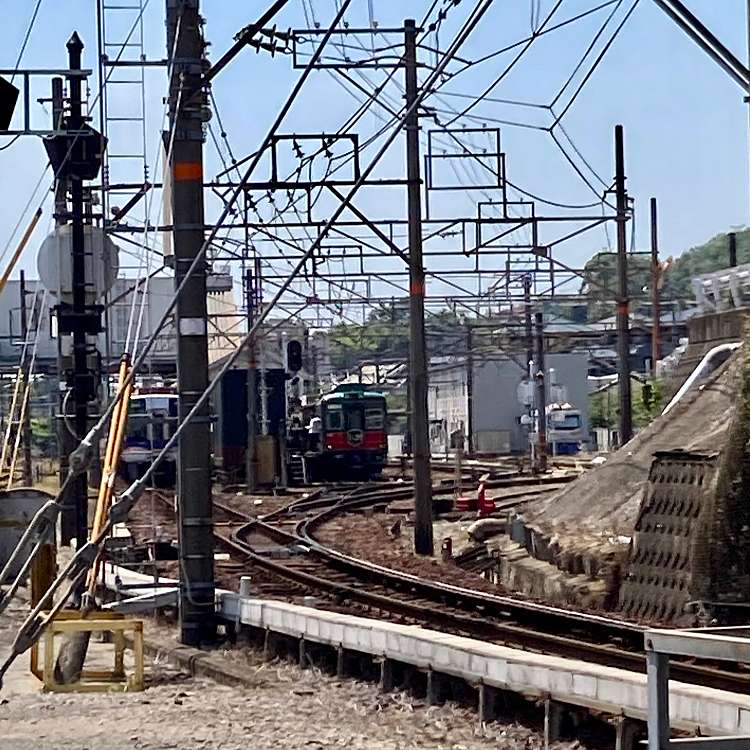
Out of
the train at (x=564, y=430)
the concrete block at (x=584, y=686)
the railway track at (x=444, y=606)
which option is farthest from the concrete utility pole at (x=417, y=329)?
the train at (x=564, y=430)

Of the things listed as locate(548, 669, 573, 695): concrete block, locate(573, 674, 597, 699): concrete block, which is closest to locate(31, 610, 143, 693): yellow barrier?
locate(548, 669, 573, 695): concrete block

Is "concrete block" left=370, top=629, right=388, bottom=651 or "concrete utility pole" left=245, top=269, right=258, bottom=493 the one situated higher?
"concrete utility pole" left=245, top=269, right=258, bottom=493

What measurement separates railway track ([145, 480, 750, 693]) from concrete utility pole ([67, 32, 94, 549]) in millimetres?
2461

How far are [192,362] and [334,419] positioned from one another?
109 feet

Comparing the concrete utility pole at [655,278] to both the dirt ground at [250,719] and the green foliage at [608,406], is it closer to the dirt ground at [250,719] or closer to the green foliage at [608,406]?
the green foliage at [608,406]

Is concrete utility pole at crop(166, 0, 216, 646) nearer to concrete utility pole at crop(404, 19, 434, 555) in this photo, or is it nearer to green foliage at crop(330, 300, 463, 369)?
concrete utility pole at crop(404, 19, 434, 555)

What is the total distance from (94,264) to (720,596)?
32.0 ft

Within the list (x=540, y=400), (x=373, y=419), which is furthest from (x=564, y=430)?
(x=373, y=419)

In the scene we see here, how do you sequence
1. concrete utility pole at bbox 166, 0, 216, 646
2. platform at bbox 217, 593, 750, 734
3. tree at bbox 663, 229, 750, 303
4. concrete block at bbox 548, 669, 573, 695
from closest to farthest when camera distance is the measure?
platform at bbox 217, 593, 750, 734 < concrete block at bbox 548, 669, 573, 695 < concrete utility pole at bbox 166, 0, 216, 646 < tree at bbox 663, 229, 750, 303

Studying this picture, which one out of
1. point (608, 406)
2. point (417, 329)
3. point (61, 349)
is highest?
point (417, 329)

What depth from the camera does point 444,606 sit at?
627 inches

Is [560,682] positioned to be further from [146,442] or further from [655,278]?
[655,278]

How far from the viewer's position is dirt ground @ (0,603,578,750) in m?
9.35

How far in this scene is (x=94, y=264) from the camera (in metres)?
19.8
